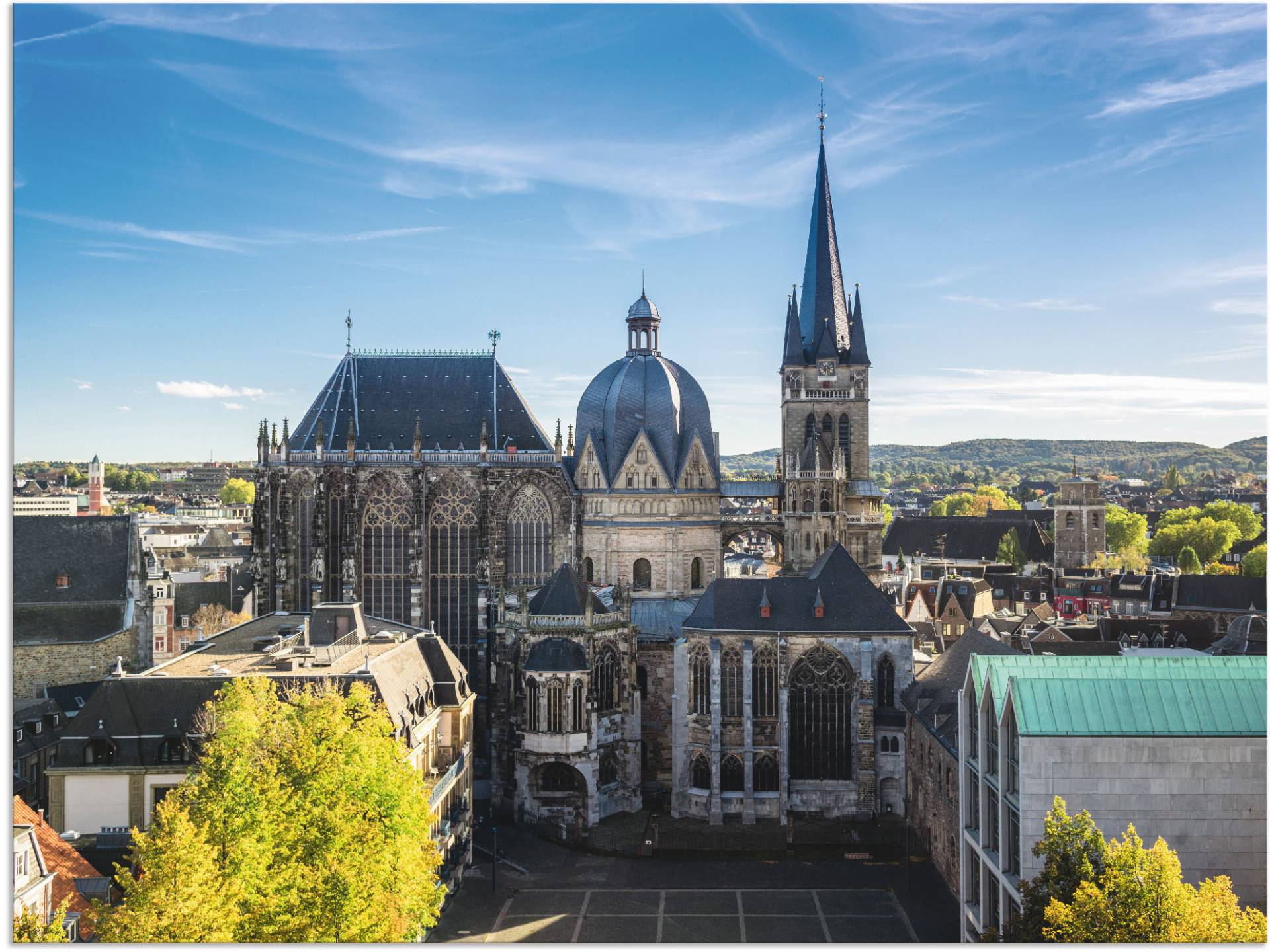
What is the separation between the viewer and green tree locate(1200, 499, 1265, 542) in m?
68.7

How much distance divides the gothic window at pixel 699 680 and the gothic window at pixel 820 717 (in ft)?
13.4

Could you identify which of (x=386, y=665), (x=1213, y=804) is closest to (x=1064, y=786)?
(x=1213, y=804)

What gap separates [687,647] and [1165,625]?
34.9 meters

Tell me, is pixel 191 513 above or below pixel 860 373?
below

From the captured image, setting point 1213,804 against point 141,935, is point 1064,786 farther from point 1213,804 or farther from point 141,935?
point 141,935

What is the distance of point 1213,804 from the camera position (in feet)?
94.3

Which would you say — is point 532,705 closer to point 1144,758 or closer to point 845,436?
point 845,436

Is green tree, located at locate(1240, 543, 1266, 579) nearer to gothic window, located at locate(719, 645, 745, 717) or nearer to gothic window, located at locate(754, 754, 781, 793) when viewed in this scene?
gothic window, located at locate(754, 754, 781, 793)

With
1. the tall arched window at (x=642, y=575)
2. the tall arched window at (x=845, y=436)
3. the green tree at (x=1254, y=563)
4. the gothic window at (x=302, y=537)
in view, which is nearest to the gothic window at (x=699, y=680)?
the tall arched window at (x=642, y=575)

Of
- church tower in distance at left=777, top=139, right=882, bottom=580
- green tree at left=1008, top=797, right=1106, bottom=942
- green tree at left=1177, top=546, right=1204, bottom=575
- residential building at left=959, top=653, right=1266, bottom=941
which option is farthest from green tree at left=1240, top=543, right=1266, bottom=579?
green tree at left=1008, top=797, right=1106, bottom=942

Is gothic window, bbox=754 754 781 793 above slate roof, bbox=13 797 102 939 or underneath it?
underneath

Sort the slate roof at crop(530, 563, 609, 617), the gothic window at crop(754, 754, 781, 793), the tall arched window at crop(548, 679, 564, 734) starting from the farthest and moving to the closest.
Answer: the slate roof at crop(530, 563, 609, 617), the gothic window at crop(754, 754, 781, 793), the tall arched window at crop(548, 679, 564, 734)

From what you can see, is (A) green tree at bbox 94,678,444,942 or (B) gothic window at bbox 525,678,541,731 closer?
(A) green tree at bbox 94,678,444,942

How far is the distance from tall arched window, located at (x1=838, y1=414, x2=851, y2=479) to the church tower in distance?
4 cm
